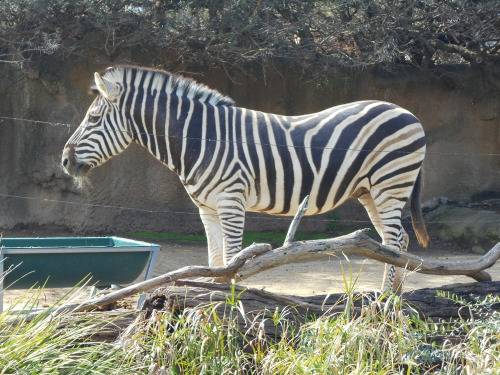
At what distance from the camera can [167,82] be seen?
6.93 metres

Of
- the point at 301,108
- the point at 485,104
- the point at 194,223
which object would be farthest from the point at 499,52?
the point at 194,223

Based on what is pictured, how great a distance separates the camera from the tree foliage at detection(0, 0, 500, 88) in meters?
9.87

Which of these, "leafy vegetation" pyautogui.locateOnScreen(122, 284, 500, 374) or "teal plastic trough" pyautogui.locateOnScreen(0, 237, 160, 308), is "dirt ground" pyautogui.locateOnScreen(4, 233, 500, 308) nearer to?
"teal plastic trough" pyautogui.locateOnScreen(0, 237, 160, 308)

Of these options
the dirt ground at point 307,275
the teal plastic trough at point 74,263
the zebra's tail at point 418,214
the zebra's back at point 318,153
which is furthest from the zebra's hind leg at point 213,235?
the zebra's tail at point 418,214

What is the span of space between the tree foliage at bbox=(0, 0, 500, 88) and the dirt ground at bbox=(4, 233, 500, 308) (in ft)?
9.33

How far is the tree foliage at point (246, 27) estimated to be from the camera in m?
9.87

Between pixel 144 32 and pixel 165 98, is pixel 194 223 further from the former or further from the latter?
pixel 165 98

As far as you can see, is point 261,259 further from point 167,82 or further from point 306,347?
point 167,82

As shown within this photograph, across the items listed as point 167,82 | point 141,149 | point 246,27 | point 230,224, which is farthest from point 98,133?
point 141,149

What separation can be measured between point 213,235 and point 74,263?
5.16 ft

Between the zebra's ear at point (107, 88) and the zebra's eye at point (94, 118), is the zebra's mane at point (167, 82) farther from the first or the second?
the zebra's eye at point (94, 118)

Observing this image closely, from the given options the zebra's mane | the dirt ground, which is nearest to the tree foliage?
the dirt ground

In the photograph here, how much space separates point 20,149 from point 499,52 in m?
7.94

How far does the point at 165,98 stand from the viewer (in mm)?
6867
